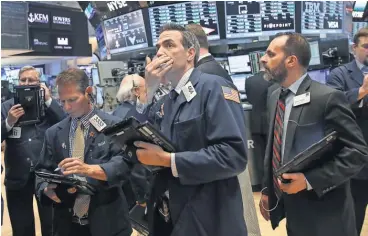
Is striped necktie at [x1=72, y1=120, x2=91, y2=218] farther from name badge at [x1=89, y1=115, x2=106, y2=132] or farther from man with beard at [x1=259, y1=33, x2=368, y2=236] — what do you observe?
man with beard at [x1=259, y1=33, x2=368, y2=236]

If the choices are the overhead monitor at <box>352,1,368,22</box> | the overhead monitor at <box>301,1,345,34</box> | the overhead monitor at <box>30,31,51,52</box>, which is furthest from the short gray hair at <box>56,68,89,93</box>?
the overhead monitor at <box>30,31,51,52</box>

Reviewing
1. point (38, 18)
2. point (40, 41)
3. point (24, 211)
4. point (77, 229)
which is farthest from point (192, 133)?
point (40, 41)

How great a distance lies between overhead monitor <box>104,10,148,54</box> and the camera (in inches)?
294

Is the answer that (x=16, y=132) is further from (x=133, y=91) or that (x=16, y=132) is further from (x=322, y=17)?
(x=322, y=17)

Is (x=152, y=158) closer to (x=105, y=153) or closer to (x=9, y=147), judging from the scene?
(x=105, y=153)

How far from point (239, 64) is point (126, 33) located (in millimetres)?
2082

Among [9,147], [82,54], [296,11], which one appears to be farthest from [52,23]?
[9,147]

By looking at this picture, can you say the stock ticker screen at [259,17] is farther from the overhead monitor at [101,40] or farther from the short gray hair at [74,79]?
the short gray hair at [74,79]

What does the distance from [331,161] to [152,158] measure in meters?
0.91

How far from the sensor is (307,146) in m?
2.23

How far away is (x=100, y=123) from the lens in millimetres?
2584

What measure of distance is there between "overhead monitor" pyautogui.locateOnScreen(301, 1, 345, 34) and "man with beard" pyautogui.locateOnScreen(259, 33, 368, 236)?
470 centimetres

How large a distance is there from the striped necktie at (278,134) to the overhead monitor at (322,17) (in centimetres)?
478

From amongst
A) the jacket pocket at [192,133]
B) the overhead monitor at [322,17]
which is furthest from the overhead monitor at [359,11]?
the jacket pocket at [192,133]
